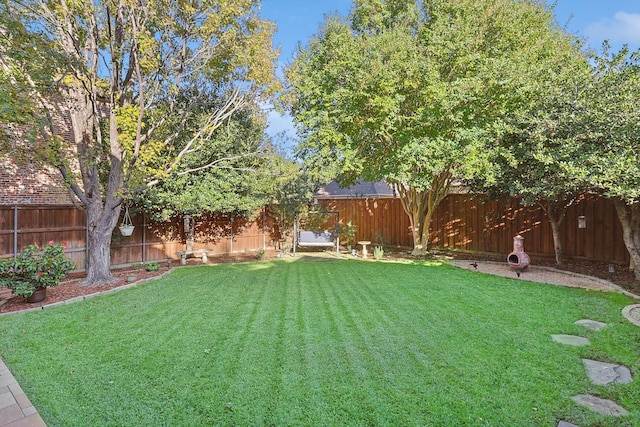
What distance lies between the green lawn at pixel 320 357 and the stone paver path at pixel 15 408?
0.25 ft

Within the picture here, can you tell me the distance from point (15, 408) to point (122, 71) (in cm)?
735

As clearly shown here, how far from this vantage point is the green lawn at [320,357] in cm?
251

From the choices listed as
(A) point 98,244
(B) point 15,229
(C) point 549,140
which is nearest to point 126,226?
(A) point 98,244

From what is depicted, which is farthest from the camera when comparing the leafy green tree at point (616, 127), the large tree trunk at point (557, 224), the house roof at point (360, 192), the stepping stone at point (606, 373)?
the house roof at point (360, 192)

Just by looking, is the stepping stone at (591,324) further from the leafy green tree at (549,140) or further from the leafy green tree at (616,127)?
the leafy green tree at (549,140)

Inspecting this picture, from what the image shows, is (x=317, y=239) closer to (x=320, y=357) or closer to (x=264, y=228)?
(x=264, y=228)

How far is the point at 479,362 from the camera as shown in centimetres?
324

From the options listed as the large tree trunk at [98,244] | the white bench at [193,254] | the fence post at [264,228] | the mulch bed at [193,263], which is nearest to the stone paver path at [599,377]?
the mulch bed at [193,263]

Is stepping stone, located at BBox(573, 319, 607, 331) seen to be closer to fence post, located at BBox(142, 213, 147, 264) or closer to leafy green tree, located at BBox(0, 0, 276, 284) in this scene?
leafy green tree, located at BBox(0, 0, 276, 284)

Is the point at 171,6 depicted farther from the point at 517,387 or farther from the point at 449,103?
the point at 517,387

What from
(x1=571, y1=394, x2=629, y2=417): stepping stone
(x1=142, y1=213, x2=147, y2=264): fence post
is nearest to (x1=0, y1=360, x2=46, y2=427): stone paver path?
(x1=571, y1=394, x2=629, y2=417): stepping stone

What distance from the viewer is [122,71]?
7.86 meters

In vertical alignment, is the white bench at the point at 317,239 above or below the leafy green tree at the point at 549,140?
below

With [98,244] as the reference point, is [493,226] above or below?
above
